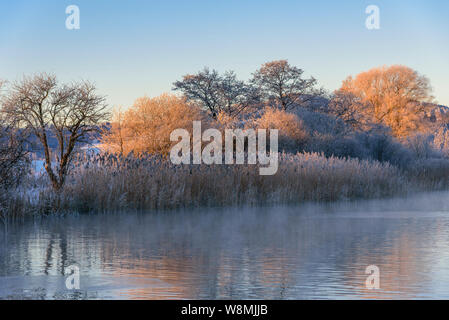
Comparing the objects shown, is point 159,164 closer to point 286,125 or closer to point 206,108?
point 286,125

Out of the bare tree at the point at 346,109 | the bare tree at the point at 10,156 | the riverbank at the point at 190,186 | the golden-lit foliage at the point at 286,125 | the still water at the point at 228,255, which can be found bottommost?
the still water at the point at 228,255

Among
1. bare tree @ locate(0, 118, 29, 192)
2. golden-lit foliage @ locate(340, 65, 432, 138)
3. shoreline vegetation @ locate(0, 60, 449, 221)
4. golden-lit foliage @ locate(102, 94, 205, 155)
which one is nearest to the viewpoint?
bare tree @ locate(0, 118, 29, 192)

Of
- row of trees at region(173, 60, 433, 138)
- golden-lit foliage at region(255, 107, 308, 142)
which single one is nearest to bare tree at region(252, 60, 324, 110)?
row of trees at region(173, 60, 433, 138)

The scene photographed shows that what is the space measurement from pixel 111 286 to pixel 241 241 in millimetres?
4007

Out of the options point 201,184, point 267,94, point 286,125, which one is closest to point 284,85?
point 267,94

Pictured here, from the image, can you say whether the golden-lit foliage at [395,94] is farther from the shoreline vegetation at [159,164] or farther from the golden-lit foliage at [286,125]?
the golden-lit foliage at [286,125]

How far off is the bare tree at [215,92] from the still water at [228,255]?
27436 mm

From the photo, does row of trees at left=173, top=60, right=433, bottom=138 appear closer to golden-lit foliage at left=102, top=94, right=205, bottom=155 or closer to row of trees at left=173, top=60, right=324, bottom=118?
row of trees at left=173, top=60, right=324, bottom=118

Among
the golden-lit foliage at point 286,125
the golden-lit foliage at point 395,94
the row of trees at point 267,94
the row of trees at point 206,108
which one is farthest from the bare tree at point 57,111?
the golden-lit foliage at point 395,94

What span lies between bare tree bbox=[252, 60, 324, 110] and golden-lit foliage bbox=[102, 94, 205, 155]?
15265mm

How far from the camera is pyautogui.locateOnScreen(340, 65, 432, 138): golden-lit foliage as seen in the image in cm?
5200

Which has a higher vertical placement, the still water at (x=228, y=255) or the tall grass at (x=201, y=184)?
the tall grass at (x=201, y=184)

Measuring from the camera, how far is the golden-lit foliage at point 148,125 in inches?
1017
